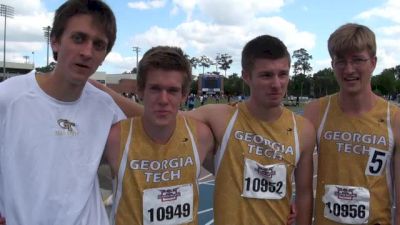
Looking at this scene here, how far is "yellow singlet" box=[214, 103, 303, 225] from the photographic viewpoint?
112 inches

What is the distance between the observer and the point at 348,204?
Answer: 3.00 meters

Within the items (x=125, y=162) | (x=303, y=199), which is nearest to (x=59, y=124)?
(x=125, y=162)

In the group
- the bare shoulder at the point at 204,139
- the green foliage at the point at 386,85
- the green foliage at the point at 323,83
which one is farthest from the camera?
the green foliage at the point at 386,85

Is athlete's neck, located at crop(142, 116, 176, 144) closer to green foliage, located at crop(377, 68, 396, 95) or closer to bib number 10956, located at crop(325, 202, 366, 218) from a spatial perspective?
bib number 10956, located at crop(325, 202, 366, 218)

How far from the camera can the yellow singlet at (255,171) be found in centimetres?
285

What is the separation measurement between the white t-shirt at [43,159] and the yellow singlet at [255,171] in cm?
83

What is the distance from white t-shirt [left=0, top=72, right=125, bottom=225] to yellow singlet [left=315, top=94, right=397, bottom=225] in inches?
61.0

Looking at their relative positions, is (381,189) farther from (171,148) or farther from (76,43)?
(76,43)

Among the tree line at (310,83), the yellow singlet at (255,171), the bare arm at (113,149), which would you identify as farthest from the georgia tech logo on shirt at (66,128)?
the tree line at (310,83)

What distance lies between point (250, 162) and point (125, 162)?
80 cm

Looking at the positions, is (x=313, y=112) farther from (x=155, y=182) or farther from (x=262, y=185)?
(x=155, y=182)

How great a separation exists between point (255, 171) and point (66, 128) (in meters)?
1.19

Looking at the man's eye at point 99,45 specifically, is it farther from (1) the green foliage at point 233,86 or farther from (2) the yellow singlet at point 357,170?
(1) the green foliage at point 233,86

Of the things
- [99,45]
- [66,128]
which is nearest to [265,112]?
[99,45]
